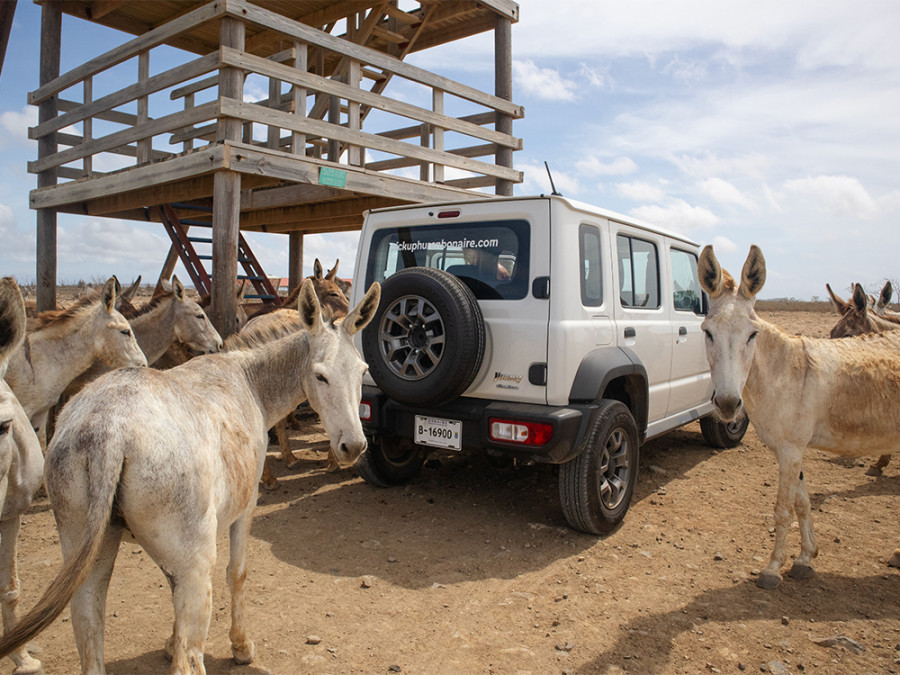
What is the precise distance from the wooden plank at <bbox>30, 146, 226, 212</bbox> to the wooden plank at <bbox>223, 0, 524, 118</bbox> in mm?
1573

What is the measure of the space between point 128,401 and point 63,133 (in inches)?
381

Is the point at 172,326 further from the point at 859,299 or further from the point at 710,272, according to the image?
the point at 859,299

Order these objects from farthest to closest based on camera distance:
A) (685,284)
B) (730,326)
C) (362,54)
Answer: (362,54), (685,284), (730,326)

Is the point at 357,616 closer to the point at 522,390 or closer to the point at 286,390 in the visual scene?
the point at 286,390

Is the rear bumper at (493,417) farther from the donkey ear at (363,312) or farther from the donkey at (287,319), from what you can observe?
the donkey ear at (363,312)

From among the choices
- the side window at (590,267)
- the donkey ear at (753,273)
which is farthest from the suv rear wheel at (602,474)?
the donkey ear at (753,273)

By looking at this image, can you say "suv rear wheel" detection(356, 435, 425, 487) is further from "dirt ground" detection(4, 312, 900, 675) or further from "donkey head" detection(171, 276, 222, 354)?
"donkey head" detection(171, 276, 222, 354)

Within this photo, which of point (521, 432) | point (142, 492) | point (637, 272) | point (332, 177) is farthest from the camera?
point (332, 177)

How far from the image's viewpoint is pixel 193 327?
6898 mm

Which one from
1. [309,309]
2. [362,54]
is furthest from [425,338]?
[362,54]

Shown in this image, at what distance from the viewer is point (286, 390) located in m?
3.22

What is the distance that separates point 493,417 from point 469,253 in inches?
55.5

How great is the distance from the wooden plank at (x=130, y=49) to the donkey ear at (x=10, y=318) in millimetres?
5202

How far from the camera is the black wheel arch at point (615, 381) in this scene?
4199 mm
